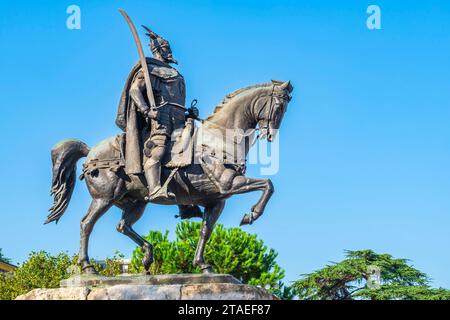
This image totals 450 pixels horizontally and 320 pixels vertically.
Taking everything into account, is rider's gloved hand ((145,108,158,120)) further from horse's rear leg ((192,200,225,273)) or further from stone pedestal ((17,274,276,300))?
stone pedestal ((17,274,276,300))

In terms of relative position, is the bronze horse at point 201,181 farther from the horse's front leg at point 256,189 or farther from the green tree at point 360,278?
the green tree at point 360,278

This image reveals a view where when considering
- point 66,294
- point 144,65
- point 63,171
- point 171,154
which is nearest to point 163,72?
point 144,65

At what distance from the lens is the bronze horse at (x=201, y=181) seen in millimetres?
14414

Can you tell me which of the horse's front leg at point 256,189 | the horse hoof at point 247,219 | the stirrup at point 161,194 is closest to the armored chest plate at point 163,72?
the stirrup at point 161,194

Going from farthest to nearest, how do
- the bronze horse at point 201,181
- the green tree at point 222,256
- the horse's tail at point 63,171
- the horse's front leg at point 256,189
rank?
1. the green tree at point 222,256
2. the horse's tail at point 63,171
3. the bronze horse at point 201,181
4. the horse's front leg at point 256,189

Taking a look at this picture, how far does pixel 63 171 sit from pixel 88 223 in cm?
146

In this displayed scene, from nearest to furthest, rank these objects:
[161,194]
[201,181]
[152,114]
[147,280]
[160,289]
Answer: [160,289]
[147,280]
[161,194]
[201,181]
[152,114]

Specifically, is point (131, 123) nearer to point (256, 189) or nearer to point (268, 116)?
point (268, 116)

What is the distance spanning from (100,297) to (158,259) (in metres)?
25.9

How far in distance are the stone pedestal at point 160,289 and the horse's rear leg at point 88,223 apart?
84 cm

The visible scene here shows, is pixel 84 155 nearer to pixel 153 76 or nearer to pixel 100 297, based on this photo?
pixel 153 76

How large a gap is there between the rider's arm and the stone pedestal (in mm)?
3056

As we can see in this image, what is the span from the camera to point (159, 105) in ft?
49.5

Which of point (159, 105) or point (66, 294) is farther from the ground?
point (159, 105)
